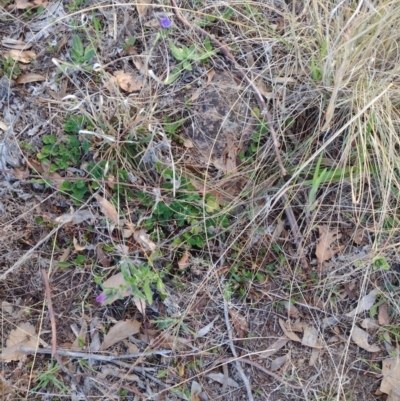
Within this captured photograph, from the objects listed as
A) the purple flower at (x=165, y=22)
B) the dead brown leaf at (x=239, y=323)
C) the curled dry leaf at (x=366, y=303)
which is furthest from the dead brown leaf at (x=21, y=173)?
the curled dry leaf at (x=366, y=303)

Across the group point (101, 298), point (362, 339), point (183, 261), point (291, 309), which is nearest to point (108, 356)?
point (101, 298)

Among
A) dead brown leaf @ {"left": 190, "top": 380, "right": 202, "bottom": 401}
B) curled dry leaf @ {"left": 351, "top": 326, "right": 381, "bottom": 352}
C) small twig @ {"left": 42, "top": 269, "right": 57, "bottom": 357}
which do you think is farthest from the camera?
curled dry leaf @ {"left": 351, "top": 326, "right": 381, "bottom": 352}

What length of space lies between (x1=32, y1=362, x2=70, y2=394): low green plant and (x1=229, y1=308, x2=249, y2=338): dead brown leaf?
63 cm

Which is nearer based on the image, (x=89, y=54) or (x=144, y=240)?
(x=144, y=240)

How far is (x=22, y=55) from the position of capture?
1935mm

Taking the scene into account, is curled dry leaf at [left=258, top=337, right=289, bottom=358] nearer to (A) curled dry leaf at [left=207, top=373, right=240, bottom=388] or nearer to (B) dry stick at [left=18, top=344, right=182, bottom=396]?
(A) curled dry leaf at [left=207, top=373, right=240, bottom=388]

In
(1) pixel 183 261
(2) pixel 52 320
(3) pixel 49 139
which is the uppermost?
(3) pixel 49 139

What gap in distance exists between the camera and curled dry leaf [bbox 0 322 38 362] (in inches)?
68.7

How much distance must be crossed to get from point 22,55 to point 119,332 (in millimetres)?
1119

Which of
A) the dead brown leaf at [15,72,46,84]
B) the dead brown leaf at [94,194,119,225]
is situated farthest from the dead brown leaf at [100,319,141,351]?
the dead brown leaf at [15,72,46,84]

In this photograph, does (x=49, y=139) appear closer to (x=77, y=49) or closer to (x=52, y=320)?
(x=77, y=49)

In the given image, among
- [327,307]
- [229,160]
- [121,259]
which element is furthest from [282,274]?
[121,259]

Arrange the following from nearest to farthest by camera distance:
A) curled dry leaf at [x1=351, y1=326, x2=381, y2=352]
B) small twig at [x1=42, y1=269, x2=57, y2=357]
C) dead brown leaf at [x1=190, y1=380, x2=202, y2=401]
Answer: small twig at [x1=42, y1=269, x2=57, y2=357]
dead brown leaf at [x1=190, y1=380, x2=202, y2=401]
curled dry leaf at [x1=351, y1=326, x2=381, y2=352]

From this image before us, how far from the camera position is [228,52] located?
76.3 inches
